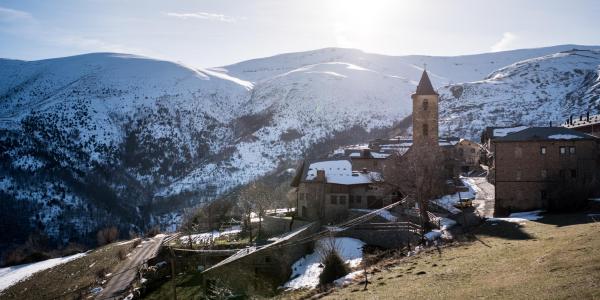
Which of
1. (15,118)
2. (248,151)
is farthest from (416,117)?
(15,118)

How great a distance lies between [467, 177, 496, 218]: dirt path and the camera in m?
47.0

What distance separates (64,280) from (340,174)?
3326 cm

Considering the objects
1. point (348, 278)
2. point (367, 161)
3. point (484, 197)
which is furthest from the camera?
point (367, 161)

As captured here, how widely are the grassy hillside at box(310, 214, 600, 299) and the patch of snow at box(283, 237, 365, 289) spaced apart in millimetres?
6863

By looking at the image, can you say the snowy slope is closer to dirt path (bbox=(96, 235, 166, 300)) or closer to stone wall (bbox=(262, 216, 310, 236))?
stone wall (bbox=(262, 216, 310, 236))

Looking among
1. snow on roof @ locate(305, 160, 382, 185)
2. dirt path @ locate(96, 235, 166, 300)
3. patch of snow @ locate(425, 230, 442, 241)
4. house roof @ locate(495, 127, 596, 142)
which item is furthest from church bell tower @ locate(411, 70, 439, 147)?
dirt path @ locate(96, 235, 166, 300)

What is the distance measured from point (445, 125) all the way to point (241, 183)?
74172 millimetres

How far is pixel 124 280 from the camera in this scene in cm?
4622

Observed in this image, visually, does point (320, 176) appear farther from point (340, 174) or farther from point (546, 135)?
point (546, 135)

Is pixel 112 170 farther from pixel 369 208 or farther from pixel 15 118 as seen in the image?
pixel 369 208

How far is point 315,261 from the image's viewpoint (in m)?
39.1

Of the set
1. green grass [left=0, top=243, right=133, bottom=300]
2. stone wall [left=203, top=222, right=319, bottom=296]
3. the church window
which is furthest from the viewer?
the church window

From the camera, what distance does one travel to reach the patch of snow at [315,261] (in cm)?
3254

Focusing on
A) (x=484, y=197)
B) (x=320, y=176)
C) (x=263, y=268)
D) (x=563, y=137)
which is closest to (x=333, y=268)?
(x=263, y=268)
